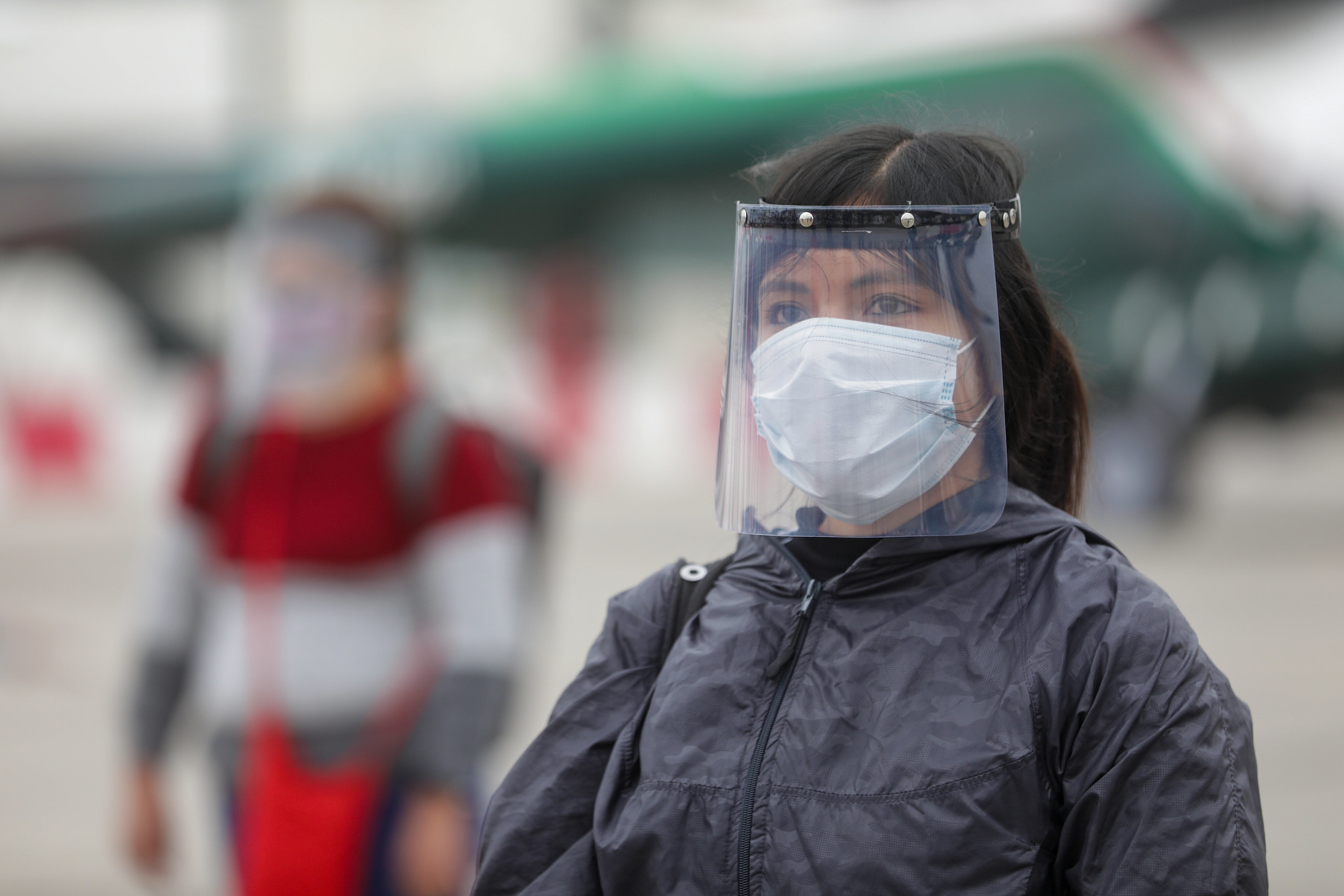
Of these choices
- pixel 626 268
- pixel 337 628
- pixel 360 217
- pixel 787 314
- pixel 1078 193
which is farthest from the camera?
pixel 626 268

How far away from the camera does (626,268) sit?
789 inches

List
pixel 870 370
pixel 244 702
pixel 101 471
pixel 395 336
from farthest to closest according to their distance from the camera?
1. pixel 101 471
2. pixel 395 336
3. pixel 244 702
4. pixel 870 370

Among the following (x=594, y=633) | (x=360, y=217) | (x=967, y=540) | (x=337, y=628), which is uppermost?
(x=360, y=217)

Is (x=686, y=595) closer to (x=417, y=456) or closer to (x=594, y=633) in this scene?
(x=417, y=456)

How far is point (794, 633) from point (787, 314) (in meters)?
0.30

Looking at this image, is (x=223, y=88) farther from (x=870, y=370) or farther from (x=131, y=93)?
(x=870, y=370)

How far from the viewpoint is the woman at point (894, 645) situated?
1157 millimetres

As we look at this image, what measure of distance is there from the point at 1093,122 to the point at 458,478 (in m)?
12.2

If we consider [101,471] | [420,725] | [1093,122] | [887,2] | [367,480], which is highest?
[887,2]

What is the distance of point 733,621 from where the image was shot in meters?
1.35

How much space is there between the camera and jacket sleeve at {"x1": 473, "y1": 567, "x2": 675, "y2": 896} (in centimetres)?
135

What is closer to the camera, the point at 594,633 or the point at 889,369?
the point at 889,369

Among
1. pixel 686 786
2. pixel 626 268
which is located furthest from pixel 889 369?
pixel 626 268

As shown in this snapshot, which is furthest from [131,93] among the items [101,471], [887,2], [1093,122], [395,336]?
[395,336]
